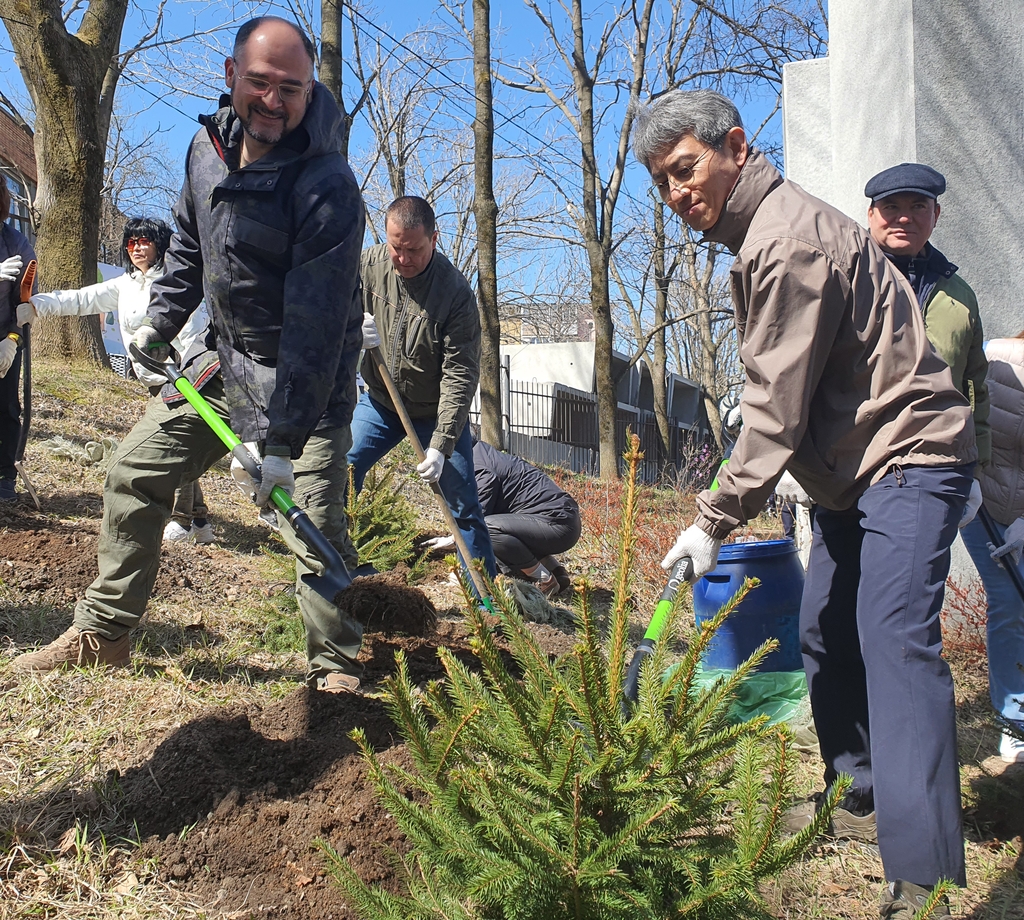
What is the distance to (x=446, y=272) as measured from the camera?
4.76 m

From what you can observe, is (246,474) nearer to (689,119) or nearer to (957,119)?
(689,119)

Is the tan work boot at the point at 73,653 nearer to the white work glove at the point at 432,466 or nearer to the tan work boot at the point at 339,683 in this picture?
the tan work boot at the point at 339,683

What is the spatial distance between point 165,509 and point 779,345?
2.15 meters

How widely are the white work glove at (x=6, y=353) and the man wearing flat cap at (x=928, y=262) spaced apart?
496cm

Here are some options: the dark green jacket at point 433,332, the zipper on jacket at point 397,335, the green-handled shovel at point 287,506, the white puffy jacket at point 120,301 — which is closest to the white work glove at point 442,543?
the dark green jacket at point 433,332

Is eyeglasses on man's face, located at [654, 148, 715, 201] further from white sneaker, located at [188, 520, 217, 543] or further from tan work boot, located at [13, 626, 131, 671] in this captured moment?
white sneaker, located at [188, 520, 217, 543]

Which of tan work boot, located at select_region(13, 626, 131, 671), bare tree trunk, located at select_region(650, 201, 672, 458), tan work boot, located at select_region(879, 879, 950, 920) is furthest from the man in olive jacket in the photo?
bare tree trunk, located at select_region(650, 201, 672, 458)

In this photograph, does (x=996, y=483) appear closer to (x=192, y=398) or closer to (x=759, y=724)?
(x=759, y=724)

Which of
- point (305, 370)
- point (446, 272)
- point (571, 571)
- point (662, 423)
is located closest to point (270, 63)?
point (305, 370)

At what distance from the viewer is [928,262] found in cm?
349

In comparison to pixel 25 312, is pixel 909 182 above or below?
above

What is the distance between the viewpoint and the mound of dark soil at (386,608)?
393cm

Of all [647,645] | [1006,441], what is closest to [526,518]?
[1006,441]

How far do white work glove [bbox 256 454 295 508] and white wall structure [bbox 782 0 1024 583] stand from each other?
145 inches
